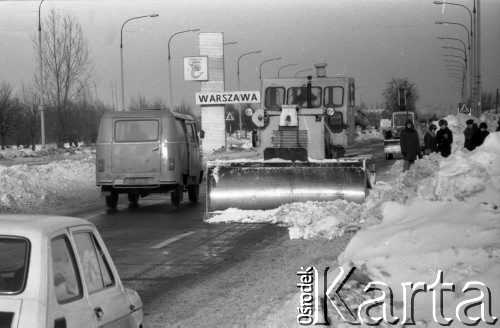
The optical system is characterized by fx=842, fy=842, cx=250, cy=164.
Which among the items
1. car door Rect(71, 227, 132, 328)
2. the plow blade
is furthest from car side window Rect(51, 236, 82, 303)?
the plow blade

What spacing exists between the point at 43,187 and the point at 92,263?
2072cm

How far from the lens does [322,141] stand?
21016mm

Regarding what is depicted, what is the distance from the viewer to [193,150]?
74.8 feet

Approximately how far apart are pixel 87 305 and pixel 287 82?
57.8 feet

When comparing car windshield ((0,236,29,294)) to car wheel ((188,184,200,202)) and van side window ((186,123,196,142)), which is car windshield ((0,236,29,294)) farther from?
car wheel ((188,184,200,202))

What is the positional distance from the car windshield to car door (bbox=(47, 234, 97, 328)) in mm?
144

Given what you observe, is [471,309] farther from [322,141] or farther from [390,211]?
[322,141]

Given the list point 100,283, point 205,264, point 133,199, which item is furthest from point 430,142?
point 100,283

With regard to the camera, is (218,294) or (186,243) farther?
(186,243)

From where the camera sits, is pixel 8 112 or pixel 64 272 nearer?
pixel 64 272

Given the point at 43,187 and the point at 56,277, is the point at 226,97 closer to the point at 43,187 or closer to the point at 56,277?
the point at 43,187

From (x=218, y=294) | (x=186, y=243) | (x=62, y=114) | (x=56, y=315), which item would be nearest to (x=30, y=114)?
(x=62, y=114)

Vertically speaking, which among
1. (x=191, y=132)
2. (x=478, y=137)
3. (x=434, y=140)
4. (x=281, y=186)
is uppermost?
(x=191, y=132)

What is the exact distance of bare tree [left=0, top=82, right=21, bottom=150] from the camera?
222ft
